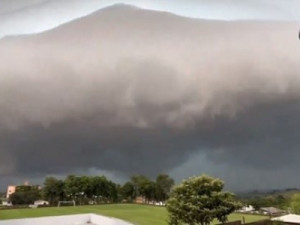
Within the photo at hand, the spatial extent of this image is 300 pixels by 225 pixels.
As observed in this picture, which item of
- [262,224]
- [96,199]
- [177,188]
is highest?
[96,199]

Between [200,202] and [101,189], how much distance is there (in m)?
42.5

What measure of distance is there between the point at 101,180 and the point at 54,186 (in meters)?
7.49

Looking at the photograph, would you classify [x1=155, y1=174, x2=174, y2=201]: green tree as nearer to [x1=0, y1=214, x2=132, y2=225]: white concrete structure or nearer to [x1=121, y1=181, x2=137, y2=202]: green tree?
[x1=121, y1=181, x2=137, y2=202]: green tree

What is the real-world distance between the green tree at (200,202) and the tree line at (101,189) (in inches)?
1474

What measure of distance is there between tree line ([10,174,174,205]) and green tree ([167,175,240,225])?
37.4 m

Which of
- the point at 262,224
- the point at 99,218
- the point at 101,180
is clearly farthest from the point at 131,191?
the point at 262,224

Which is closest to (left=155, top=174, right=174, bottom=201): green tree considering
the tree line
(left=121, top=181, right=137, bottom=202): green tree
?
the tree line

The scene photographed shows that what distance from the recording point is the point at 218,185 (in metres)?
18.6

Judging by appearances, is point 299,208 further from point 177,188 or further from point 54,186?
point 54,186

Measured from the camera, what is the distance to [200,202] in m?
18.0

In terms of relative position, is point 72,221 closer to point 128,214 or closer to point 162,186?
point 128,214

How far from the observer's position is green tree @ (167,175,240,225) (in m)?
18.0

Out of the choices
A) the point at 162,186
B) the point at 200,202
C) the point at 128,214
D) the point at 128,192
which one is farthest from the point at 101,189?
the point at 200,202

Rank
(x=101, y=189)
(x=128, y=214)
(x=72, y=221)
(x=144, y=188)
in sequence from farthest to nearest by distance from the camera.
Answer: (x=144, y=188), (x=101, y=189), (x=128, y=214), (x=72, y=221)
